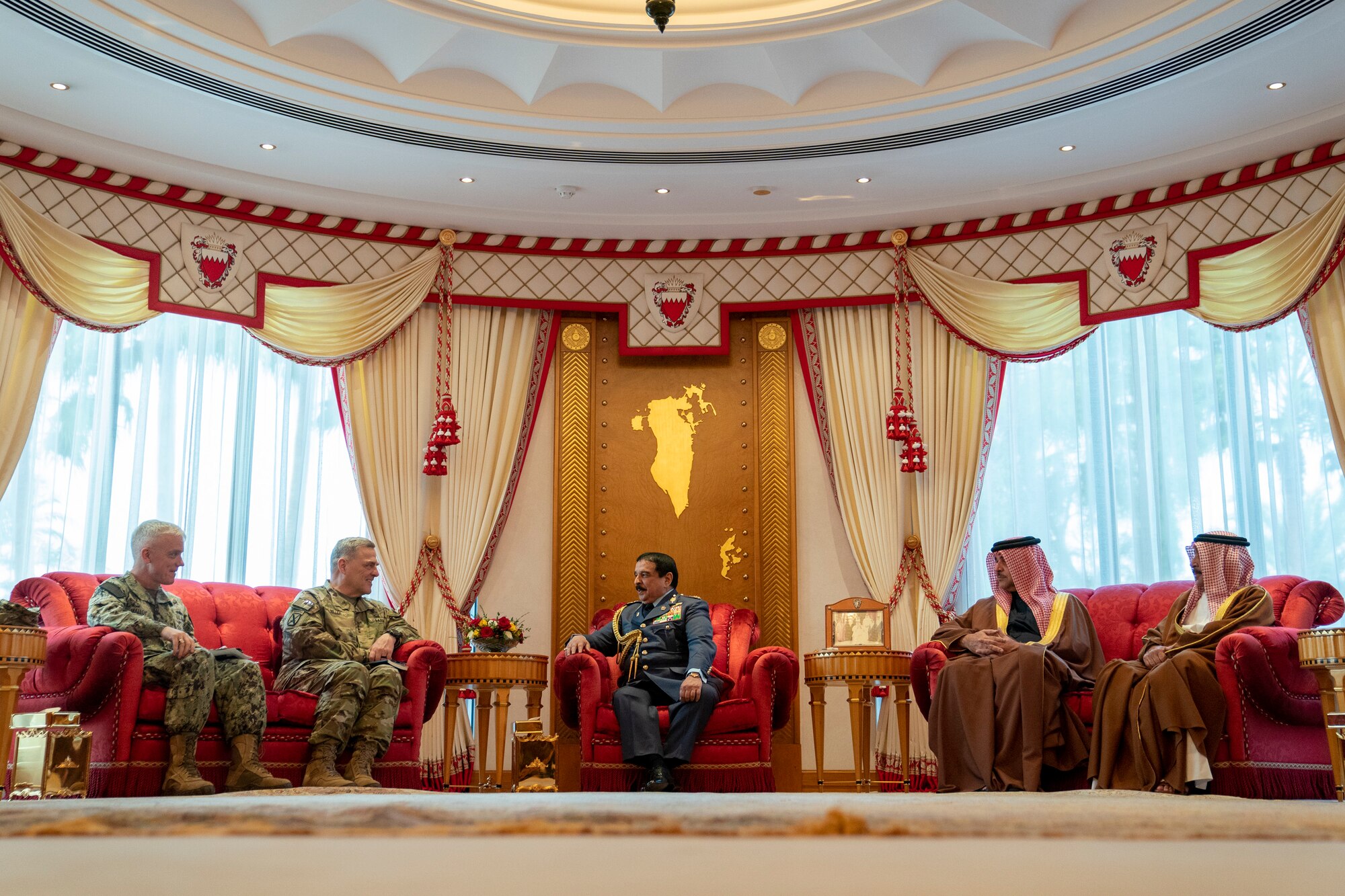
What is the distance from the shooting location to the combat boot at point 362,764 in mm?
5039

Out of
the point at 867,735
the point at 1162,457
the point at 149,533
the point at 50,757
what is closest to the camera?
the point at 50,757

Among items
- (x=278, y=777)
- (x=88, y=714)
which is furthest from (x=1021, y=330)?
(x=88, y=714)

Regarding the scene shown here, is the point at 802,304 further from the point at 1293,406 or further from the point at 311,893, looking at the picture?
the point at 311,893

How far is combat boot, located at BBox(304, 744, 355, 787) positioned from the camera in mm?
4887

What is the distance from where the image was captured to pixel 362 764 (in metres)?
5.09

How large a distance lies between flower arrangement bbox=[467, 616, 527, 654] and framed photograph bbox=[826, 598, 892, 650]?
5.56ft

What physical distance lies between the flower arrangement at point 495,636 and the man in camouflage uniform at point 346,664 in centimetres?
45

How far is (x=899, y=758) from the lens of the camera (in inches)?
271

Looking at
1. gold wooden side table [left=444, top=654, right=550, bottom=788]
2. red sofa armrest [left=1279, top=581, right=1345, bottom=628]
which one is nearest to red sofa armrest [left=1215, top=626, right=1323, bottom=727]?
red sofa armrest [left=1279, top=581, right=1345, bottom=628]

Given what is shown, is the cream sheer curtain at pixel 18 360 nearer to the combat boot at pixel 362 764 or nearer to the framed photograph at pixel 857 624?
the combat boot at pixel 362 764

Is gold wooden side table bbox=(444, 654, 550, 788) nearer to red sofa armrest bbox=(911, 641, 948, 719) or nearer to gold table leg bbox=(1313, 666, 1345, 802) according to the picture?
red sofa armrest bbox=(911, 641, 948, 719)

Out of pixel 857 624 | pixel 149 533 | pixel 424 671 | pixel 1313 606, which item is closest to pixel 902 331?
pixel 857 624

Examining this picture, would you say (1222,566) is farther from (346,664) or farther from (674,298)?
(346,664)

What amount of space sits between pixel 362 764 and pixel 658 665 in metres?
1.50
